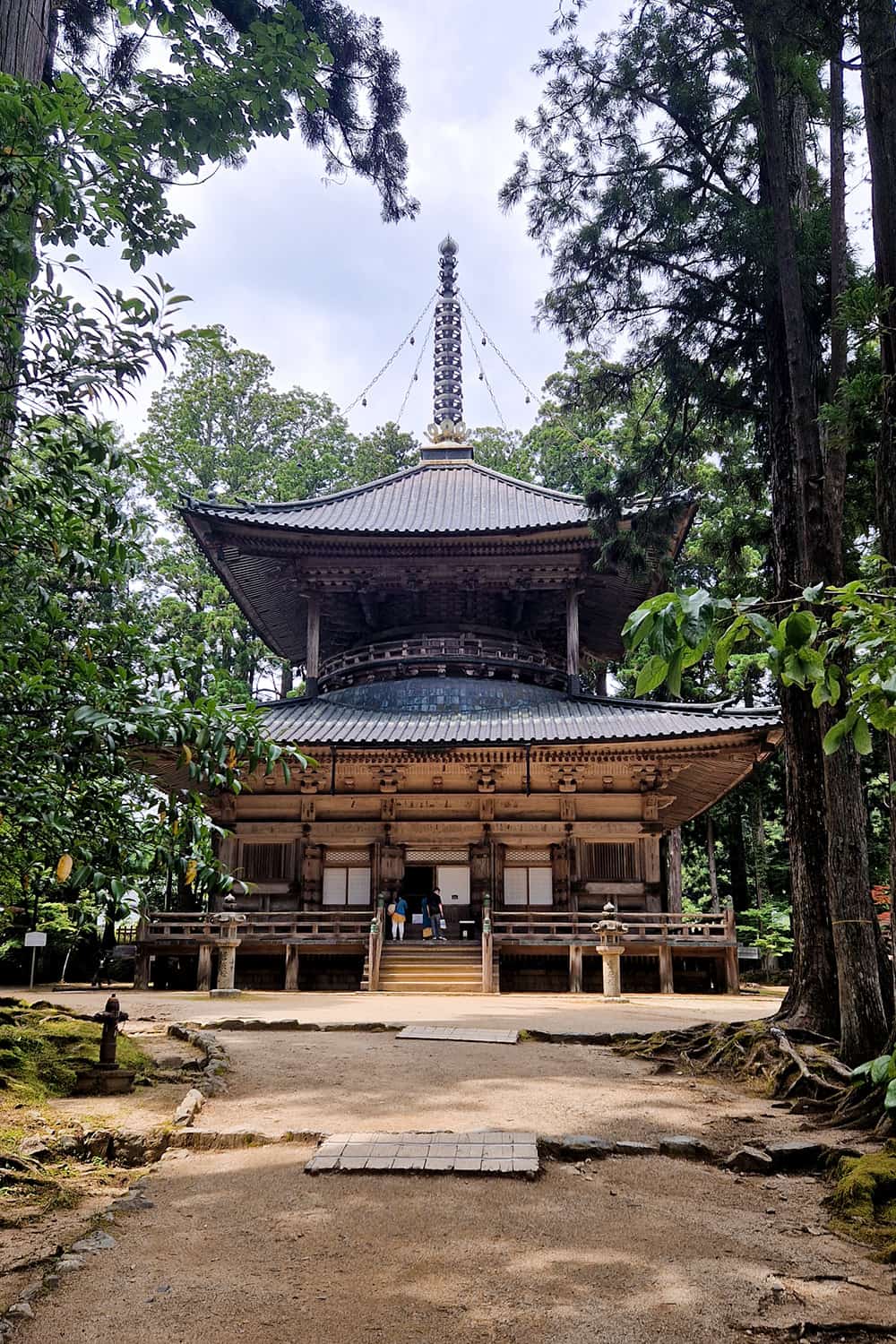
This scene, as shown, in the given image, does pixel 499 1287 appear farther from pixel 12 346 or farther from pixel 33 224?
pixel 33 224

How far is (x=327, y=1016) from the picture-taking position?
42.2 feet

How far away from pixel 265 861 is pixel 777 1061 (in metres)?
14.2

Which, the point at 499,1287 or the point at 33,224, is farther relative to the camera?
the point at 33,224

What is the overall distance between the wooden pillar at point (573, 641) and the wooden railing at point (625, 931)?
5.23 metres

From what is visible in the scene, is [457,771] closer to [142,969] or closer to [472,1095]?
[142,969]

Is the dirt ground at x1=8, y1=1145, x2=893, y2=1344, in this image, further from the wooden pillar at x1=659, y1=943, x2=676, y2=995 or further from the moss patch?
the wooden pillar at x1=659, y1=943, x2=676, y2=995

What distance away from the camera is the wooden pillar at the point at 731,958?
61.9ft

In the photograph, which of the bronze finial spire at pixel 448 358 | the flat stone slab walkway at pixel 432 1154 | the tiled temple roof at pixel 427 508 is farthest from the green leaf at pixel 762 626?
the bronze finial spire at pixel 448 358

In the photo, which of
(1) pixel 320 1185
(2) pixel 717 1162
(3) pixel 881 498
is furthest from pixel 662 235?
(1) pixel 320 1185

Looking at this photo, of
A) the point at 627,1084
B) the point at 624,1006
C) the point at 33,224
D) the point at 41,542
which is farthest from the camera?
the point at 624,1006

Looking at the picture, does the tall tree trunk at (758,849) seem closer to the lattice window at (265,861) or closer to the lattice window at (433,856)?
the lattice window at (433,856)

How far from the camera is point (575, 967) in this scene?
60.7ft

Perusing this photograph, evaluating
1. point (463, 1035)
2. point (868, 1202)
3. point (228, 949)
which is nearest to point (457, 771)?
point (228, 949)

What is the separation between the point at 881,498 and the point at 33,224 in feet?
15.8
